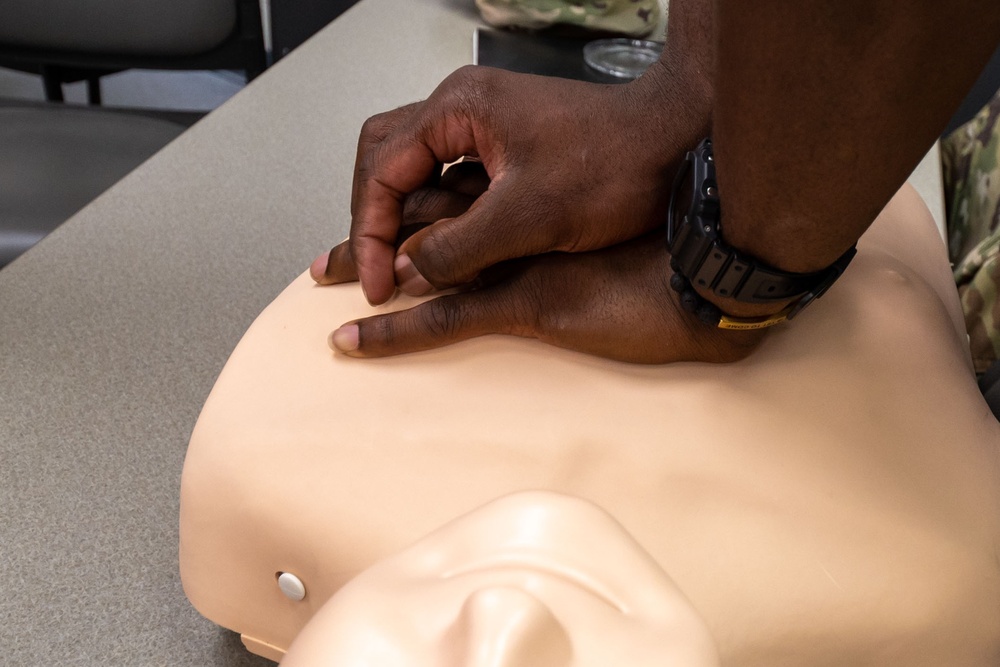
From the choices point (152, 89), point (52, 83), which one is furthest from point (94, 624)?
point (152, 89)

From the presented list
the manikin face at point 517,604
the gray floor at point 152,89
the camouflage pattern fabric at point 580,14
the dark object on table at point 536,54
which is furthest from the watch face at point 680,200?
the gray floor at point 152,89

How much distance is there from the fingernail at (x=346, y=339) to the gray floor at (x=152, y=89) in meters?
1.82

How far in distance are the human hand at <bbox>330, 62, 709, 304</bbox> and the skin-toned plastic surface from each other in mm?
67

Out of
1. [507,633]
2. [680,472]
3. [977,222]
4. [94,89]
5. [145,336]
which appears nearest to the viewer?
[507,633]

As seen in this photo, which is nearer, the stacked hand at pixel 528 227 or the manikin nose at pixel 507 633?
the manikin nose at pixel 507 633

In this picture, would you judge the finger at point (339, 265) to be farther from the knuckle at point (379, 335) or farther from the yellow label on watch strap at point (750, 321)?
the yellow label on watch strap at point (750, 321)

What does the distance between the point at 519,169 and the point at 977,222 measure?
0.68 metres

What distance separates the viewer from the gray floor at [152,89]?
213 cm

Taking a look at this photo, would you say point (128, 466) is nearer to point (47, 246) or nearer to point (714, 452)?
point (47, 246)

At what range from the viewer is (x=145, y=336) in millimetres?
739

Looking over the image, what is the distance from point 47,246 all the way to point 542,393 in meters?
0.60

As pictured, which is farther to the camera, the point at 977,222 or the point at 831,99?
the point at 977,222

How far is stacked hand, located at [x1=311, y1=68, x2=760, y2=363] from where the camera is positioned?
52cm

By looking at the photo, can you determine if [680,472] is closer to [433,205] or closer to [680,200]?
[680,200]
